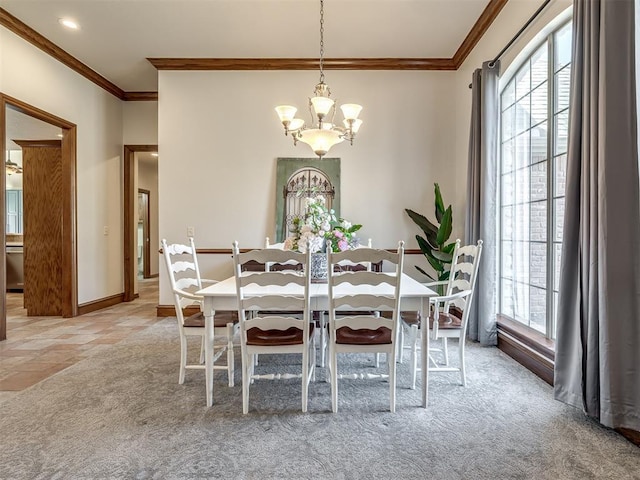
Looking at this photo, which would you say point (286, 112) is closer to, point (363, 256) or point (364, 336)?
point (363, 256)

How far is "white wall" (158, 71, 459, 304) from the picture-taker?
4.63 meters

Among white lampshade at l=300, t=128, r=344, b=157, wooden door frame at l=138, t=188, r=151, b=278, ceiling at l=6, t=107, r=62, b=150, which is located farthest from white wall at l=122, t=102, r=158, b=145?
wooden door frame at l=138, t=188, r=151, b=278

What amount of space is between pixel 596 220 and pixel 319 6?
117 inches

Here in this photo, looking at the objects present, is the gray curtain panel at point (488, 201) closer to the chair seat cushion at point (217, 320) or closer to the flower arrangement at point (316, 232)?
the flower arrangement at point (316, 232)

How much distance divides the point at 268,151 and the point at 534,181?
9.79ft

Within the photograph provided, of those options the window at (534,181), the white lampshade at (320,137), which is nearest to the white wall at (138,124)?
the white lampshade at (320,137)

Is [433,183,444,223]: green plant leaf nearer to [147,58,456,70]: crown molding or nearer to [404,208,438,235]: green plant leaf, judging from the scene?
[404,208,438,235]: green plant leaf

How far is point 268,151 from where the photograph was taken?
4680 millimetres

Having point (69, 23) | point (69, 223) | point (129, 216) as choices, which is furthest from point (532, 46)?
point (129, 216)

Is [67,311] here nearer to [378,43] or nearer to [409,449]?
[409,449]

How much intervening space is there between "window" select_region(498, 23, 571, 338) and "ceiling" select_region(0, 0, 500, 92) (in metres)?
0.63

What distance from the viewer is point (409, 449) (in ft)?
5.99

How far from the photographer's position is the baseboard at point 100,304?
4.89 meters

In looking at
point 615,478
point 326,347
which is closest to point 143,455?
point 326,347
